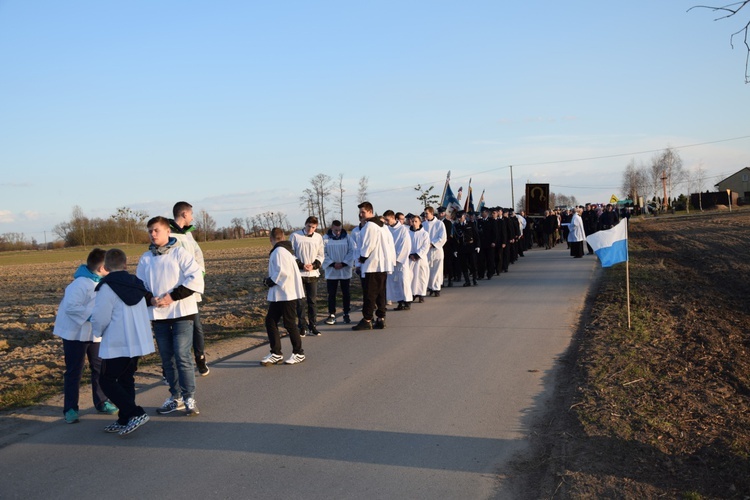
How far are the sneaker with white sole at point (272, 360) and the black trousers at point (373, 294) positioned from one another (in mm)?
2842

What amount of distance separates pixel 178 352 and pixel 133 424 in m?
0.89

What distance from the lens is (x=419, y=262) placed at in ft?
54.0

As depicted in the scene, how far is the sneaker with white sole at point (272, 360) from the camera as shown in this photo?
9398 millimetres

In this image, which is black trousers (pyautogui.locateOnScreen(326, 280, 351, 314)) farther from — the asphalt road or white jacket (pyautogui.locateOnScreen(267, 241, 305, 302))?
white jacket (pyautogui.locateOnScreen(267, 241, 305, 302))

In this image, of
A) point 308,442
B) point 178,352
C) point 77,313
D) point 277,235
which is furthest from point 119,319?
point 277,235

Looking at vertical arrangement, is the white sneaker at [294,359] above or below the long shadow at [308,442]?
above

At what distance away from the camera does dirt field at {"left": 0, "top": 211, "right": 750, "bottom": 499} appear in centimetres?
534

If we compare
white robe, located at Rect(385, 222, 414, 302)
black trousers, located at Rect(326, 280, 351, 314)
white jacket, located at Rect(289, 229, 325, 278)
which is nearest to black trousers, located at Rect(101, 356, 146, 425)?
white jacket, located at Rect(289, 229, 325, 278)

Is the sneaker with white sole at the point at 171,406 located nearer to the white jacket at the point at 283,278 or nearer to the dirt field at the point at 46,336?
the dirt field at the point at 46,336

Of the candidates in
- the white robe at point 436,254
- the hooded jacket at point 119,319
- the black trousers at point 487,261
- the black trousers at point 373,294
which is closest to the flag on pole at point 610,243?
the black trousers at point 373,294

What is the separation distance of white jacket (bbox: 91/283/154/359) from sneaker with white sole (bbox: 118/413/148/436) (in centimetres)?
58

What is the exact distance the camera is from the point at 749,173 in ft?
386

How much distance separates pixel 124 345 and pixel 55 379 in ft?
11.6

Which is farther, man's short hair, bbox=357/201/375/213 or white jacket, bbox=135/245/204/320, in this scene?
man's short hair, bbox=357/201/375/213
